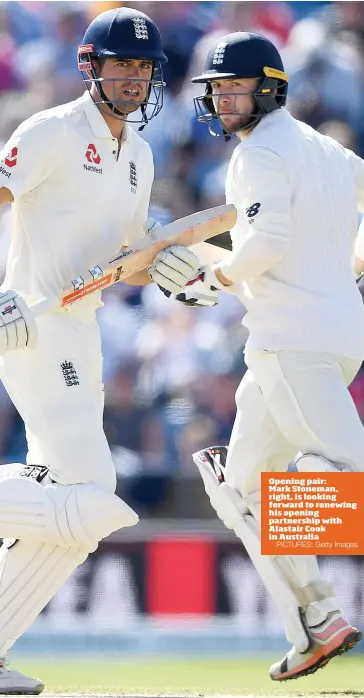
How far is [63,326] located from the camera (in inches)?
123

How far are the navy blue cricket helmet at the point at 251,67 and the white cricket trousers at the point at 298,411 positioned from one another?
61cm

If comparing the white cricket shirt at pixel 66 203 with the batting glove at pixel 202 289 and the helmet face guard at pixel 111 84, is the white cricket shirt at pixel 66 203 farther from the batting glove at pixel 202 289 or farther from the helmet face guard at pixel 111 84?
the batting glove at pixel 202 289

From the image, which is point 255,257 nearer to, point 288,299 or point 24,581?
point 288,299

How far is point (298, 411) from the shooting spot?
3229 mm

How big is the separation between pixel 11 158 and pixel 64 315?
38cm

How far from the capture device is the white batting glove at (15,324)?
2.87 m

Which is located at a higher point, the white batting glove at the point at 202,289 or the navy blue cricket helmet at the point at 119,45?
the navy blue cricket helmet at the point at 119,45

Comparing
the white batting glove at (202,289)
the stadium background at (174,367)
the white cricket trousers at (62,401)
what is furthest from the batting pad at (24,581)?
the stadium background at (174,367)

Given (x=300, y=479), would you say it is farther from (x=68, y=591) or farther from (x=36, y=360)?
(x=68, y=591)

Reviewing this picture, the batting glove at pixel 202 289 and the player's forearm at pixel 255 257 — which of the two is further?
the batting glove at pixel 202 289

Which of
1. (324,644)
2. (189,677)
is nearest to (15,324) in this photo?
(324,644)

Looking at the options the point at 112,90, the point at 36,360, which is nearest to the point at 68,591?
the point at 36,360

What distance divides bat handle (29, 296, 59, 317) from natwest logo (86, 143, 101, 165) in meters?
0.39
